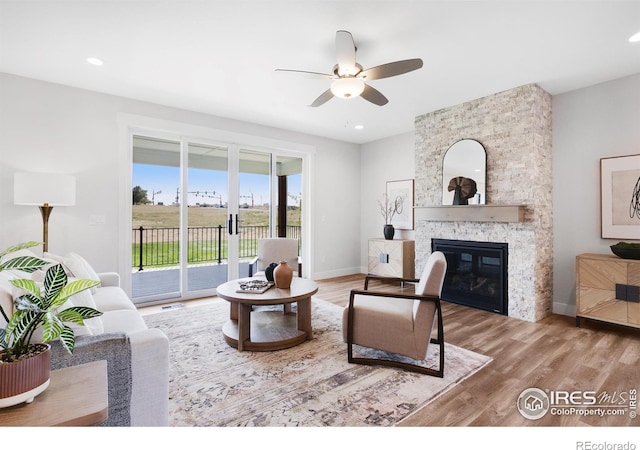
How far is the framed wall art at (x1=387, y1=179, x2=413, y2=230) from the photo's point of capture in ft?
17.7

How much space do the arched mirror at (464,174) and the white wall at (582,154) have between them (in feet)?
2.86

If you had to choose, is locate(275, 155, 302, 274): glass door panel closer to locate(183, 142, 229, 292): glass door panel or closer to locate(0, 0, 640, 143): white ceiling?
locate(183, 142, 229, 292): glass door panel

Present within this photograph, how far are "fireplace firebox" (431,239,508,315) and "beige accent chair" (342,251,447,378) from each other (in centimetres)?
188

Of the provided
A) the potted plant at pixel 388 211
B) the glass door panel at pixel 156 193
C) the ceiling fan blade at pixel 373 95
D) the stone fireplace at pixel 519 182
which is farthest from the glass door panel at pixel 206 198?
the stone fireplace at pixel 519 182

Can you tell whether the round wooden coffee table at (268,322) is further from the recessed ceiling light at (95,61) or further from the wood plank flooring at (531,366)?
the recessed ceiling light at (95,61)

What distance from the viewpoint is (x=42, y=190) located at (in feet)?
9.62

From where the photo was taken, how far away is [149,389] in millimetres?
1438

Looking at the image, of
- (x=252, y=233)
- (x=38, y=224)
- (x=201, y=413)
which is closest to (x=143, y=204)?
(x=38, y=224)

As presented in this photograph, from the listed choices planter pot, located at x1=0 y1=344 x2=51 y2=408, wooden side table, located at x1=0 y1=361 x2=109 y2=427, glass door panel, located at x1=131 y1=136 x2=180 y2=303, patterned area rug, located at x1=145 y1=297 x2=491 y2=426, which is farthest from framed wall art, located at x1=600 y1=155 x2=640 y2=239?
glass door panel, located at x1=131 y1=136 x2=180 y2=303

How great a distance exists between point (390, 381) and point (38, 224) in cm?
405

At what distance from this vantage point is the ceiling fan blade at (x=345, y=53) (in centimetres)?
214

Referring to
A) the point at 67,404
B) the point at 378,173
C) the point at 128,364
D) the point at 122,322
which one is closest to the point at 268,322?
the point at 122,322

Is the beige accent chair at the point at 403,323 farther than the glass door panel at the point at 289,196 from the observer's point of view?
No
